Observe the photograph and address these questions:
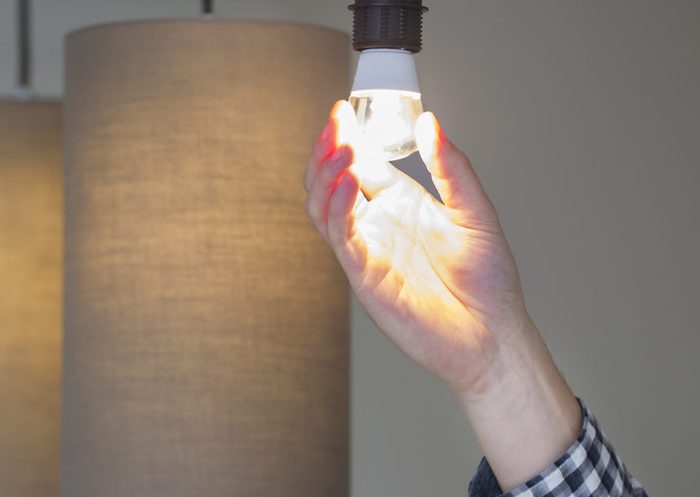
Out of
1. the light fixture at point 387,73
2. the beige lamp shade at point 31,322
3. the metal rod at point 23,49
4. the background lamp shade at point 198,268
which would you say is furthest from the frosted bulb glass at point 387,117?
the metal rod at point 23,49

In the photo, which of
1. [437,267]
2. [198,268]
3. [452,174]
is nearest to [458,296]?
[437,267]

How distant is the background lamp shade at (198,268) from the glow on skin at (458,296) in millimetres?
504

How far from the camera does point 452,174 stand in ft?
2.96

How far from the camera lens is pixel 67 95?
5.23ft

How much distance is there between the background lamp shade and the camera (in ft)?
4.85

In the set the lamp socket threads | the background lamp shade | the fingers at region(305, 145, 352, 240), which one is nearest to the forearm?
the fingers at region(305, 145, 352, 240)

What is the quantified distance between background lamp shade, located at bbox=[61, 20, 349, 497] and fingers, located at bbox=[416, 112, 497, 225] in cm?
58

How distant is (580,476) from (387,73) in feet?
1.66

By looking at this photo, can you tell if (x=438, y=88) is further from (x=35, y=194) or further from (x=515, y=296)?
(x=515, y=296)

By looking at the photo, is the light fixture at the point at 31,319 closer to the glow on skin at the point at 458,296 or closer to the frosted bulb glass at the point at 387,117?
the glow on skin at the point at 458,296

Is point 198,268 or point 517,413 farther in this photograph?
point 198,268

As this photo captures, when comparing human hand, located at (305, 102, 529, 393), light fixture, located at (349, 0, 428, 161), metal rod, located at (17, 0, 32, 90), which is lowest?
human hand, located at (305, 102, 529, 393)

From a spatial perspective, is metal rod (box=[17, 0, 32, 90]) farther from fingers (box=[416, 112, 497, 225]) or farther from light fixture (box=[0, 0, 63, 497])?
fingers (box=[416, 112, 497, 225])

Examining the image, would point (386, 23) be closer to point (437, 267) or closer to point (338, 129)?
point (338, 129)
